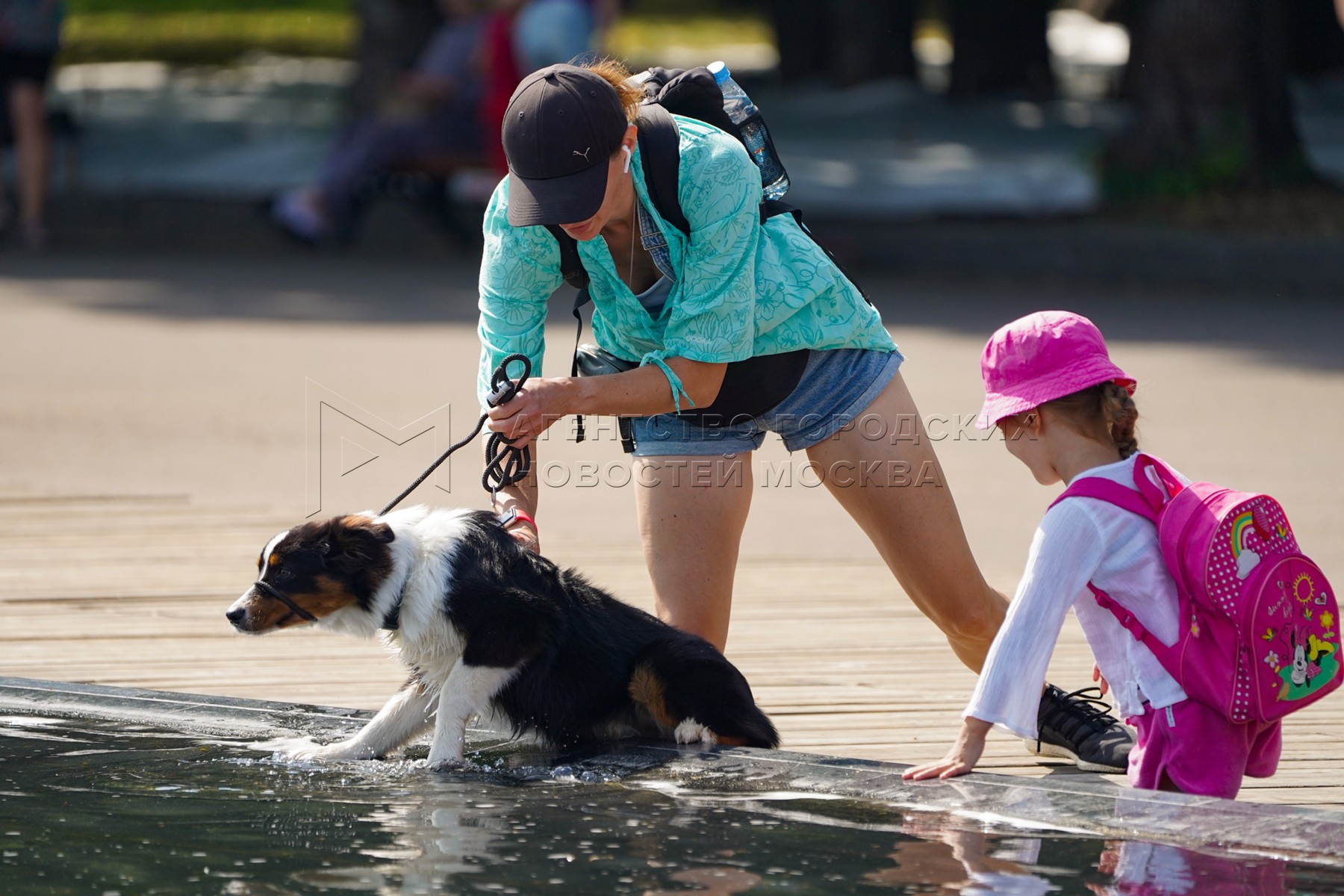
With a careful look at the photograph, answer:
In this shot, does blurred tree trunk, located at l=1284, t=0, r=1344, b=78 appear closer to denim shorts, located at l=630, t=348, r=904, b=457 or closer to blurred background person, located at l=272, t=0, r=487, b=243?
blurred background person, located at l=272, t=0, r=487, b=243

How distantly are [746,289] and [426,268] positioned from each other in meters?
12.7

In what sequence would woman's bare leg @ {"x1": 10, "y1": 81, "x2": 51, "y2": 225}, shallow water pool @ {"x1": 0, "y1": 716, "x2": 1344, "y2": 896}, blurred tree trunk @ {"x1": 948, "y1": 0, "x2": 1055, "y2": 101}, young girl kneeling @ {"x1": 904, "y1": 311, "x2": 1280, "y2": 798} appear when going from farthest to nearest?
blurred tree trunk @ {"x1": 948, "y1": 0, "x2": 1055, "y2": 101} → woman's bare leg @ {"x1": 10, "y1": 81, "x2": 51, "y2": 225} → young girl kneeling @ {"x1": 904, "y1": 311, "x2": 1280, "y2": 798} → shallow water pool @ {"x1": 0, "y1": 716, "x2": 1344, "y2": 896}

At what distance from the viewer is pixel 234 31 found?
41062mm

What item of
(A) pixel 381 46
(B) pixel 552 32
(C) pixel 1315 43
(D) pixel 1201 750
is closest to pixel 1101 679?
(D) pixel 1201 750

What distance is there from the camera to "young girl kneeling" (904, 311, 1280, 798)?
12.7 feet

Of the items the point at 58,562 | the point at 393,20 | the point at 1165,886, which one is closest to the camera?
the point at 1165,886

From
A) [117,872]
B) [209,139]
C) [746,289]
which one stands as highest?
[209,139]

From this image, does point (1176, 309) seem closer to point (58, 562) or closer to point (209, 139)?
point (58, 562)

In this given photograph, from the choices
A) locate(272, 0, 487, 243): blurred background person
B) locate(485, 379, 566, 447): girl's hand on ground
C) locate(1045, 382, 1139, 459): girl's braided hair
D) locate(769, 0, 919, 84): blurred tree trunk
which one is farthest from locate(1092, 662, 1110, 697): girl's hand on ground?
locate(769, 0, 919, 84): blurred tree trunk

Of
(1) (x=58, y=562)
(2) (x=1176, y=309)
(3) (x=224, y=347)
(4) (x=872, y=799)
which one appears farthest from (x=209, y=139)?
(4) (x=872, y=799)

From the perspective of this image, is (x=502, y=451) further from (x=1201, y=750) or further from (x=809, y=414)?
(x=1201, y=750)

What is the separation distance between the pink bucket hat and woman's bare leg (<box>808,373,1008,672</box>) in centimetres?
72

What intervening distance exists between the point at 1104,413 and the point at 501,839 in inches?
61.7

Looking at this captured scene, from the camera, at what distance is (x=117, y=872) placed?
147 inches
